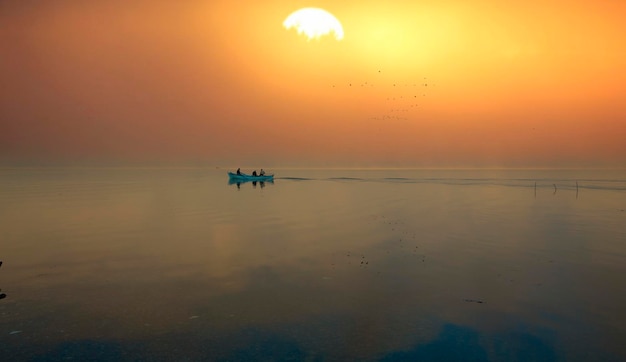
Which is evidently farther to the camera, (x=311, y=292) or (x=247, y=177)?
(x=247, y=177)

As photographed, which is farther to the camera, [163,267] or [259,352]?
[163,267]

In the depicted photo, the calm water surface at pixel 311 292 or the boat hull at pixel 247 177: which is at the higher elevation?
the boat hull at pixel 247 177

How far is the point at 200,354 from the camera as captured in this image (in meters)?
12.4

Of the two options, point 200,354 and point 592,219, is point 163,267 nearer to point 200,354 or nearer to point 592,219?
point 200,354

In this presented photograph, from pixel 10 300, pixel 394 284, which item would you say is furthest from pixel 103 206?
pixel 394 284

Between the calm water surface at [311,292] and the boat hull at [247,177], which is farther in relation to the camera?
the boat hull at [247,177]

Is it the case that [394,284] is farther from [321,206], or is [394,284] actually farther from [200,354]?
[321,206]

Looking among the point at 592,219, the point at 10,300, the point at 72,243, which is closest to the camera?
the point at 10,300

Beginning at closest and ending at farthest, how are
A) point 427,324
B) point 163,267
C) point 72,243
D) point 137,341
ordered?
1. point 137,341
2. point 427,324
3. point 163,267
4. point 72,243

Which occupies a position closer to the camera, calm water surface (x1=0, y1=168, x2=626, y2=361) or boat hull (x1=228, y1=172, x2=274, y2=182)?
calm water surface (x1=0, y1=168, x2=626, y2=361)

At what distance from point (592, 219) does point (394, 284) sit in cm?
3334

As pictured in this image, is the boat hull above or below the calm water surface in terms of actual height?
above

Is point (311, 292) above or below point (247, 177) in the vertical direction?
below

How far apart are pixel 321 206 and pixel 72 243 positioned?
31706 mm
